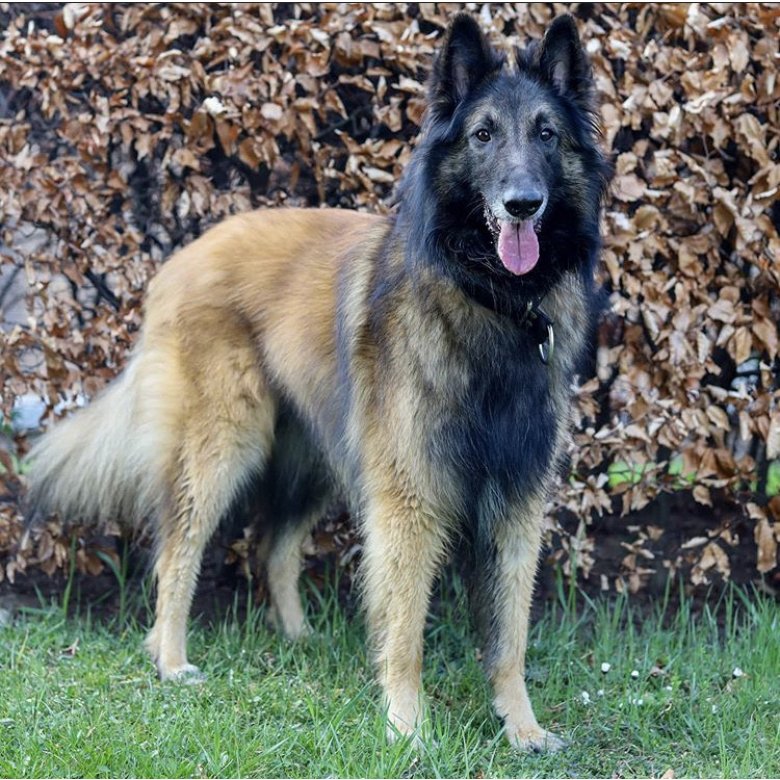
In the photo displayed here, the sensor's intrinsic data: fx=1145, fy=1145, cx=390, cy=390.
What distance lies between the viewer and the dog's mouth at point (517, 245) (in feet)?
11.3

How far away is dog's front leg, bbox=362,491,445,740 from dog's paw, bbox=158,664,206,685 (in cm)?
79

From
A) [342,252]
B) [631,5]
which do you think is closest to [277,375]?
[342,252]

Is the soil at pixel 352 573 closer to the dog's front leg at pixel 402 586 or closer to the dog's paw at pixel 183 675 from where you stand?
the dog's paw at pixel 183 675

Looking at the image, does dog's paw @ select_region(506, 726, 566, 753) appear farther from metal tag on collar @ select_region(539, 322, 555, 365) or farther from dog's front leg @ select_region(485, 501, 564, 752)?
metal tag on collar @ select_region(539, 322, 555, 365)

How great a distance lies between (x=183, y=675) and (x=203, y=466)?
0.77 meters

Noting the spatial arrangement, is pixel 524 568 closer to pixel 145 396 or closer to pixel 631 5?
pixel 145 396

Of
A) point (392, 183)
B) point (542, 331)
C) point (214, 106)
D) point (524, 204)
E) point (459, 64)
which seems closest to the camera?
point (524, 204)

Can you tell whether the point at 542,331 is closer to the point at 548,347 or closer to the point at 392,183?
the point at 548,347

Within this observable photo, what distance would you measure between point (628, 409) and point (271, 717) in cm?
185

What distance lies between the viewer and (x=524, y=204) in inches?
131

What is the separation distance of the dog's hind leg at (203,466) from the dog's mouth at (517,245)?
125cm

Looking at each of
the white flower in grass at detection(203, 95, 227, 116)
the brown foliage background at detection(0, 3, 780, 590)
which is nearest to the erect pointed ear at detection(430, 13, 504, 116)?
the brown foliage background at detection(0, 3, 780, 590)

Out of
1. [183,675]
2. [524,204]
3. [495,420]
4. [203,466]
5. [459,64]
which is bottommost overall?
[183,675]

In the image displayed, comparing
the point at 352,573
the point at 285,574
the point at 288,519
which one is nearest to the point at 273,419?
the point at 288,519
